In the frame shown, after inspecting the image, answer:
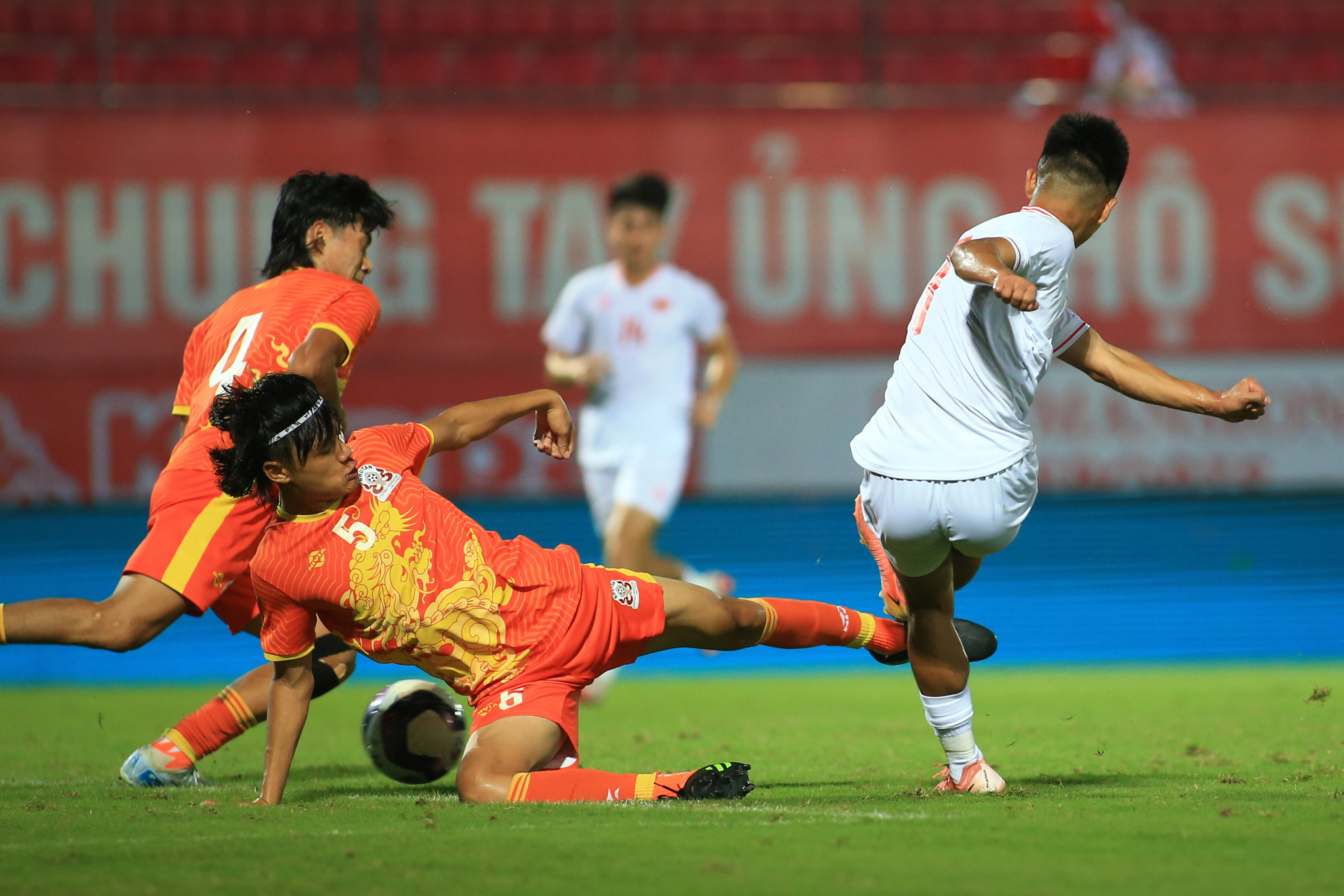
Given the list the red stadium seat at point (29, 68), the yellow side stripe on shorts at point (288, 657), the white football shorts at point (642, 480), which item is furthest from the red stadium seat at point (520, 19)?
the yellow side stripe on shorts at point (288, 657)

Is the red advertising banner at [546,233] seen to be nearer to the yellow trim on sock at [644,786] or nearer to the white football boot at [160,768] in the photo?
the white football boot at [160,768]

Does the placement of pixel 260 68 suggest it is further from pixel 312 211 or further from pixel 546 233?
pixel 312 211

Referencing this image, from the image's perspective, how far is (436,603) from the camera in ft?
13.0

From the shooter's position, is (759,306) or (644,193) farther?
(759,306)

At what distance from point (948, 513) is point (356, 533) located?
160 cm

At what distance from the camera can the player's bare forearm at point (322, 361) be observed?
4301 mm

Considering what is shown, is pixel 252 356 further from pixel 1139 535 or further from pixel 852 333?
pixel 1139 535

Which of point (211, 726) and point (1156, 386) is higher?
point (1156, 386)

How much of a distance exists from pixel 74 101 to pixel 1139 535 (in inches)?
299

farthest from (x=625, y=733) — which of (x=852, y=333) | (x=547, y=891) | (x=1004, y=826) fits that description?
(x=852, y=333)

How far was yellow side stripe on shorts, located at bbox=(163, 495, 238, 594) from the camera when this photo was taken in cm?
434

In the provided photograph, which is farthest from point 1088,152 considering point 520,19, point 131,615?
point 520,19

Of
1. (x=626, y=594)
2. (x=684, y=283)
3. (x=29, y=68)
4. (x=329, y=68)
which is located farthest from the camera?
(x=329, y=68)

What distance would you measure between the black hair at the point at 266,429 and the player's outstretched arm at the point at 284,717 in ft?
1.62
